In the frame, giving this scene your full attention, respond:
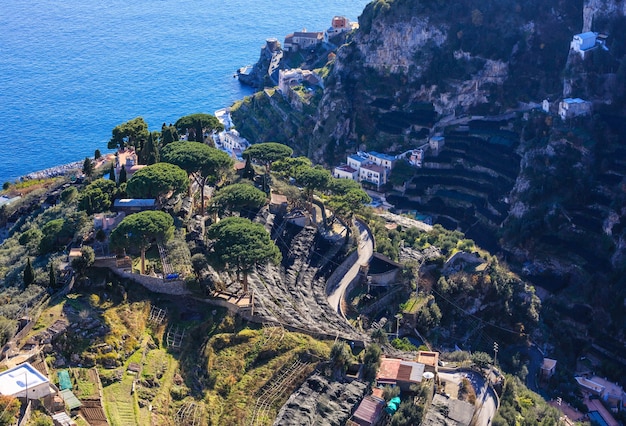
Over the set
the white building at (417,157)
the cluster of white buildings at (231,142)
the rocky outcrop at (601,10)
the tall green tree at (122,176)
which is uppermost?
the rocky outcrop at (601,10)

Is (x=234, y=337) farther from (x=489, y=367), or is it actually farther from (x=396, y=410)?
(x=489, y=367)

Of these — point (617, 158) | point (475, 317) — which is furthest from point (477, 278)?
point (617, 158)

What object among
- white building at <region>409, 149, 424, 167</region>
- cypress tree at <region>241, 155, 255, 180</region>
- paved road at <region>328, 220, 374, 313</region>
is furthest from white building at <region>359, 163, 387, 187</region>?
cypress tree at <region>241, 155, 255, 180</region>

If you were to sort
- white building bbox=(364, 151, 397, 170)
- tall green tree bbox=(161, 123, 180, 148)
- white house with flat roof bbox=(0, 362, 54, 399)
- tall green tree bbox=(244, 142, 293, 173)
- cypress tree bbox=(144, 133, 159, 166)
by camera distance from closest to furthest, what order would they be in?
white house with flat roof bbox=(0, 362, 54, 399) → cypress tree bbox=(144, 133, 159, 166) → tall green tree bbox=(161, 123, 180, 148) → tall green tree bbox=(244, 142, 293, 173) → white building bbox=(364, 151, 397, 170)

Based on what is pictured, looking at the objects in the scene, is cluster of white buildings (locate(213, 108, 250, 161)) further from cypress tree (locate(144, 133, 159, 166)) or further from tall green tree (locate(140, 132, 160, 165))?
cypress tree (locate(144, 133, 159, 166))

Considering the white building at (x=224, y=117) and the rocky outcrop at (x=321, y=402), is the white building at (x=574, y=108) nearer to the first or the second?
the rocky outcrop at (x=321, y=402)

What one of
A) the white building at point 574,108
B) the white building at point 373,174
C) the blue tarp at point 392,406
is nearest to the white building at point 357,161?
the white building at point 373,174
